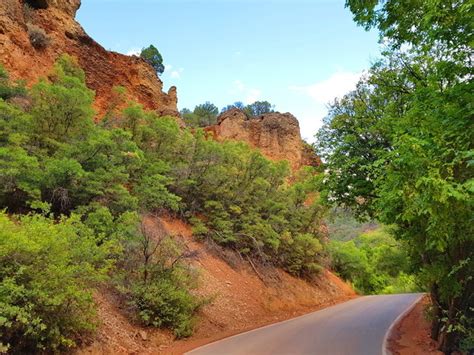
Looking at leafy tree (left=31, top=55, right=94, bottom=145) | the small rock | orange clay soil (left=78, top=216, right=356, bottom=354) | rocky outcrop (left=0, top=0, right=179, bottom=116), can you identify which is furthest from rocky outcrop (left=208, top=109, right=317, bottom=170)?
the small rock

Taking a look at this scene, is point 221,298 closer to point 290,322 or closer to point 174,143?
point 290,322

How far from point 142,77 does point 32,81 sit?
11.6m

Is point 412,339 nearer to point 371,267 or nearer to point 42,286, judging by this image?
point 42,286

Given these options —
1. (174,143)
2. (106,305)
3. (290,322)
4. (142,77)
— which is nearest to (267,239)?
(290,322)

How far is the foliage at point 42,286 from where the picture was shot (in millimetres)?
6438

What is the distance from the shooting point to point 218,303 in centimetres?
1541

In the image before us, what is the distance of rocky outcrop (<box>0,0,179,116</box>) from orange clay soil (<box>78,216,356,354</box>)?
11208mm

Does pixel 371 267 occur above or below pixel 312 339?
above

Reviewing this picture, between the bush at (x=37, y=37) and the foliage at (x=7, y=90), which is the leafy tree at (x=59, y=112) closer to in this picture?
the foliage at (x=7, y=90)

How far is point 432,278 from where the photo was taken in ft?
30.6

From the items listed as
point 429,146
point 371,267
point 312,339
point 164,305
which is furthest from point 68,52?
point 371,267

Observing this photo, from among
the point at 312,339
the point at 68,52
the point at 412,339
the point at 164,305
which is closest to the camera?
the point at 164,305

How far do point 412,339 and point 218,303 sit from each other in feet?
24.5

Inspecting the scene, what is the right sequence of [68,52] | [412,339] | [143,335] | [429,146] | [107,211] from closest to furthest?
[429,146] → [143,335] → [107,211] → [412,339] → [68,52]
